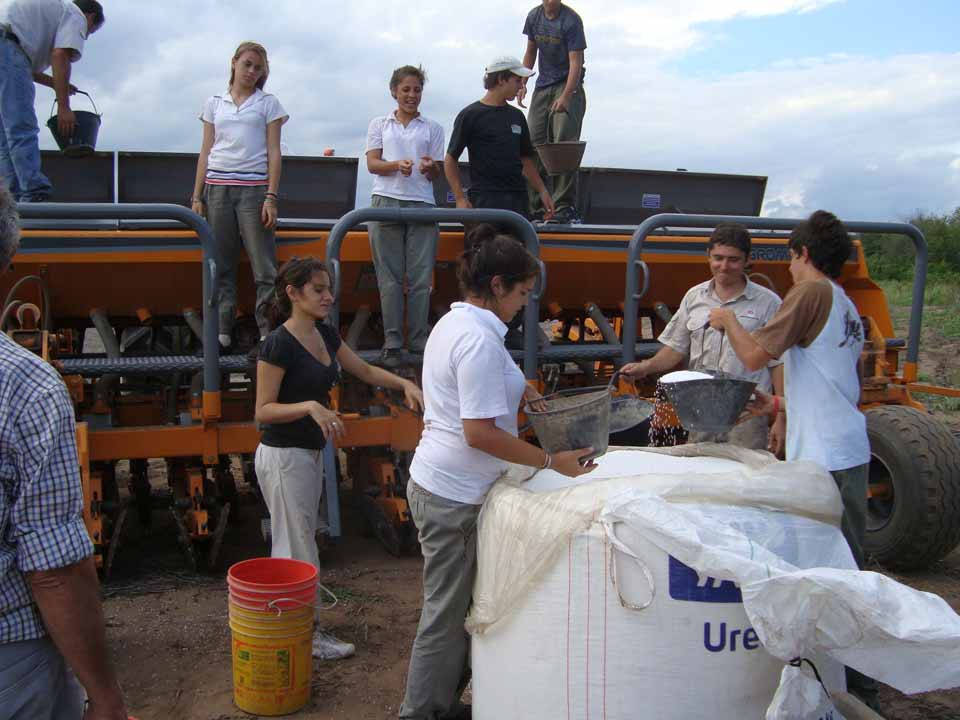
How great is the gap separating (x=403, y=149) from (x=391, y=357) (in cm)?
125

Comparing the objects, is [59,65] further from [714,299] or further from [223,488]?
[714,299]

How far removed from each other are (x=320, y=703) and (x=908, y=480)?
3.09 meters

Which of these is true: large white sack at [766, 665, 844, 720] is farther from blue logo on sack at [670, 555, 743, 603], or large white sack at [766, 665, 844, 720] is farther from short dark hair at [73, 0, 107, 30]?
short dark hair at [73, 0, 107, 30]

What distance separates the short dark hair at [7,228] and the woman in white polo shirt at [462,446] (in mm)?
1270

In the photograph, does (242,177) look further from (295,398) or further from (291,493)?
(291,493)

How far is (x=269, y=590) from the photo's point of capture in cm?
335

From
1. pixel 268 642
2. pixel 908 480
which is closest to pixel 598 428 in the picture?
pixel 268 642

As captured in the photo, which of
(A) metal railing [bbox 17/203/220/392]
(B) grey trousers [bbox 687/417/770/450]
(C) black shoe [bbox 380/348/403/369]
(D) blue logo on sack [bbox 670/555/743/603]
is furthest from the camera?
(C) black shoe [bbox 380/348/403/369]

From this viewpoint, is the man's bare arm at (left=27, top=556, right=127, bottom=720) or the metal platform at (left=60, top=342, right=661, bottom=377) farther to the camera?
the metal platform at (left=60, top=342, right=661, bottom=377)

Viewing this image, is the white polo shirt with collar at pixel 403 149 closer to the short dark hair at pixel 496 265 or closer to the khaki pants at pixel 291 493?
the khaki pants at pixel 291 493

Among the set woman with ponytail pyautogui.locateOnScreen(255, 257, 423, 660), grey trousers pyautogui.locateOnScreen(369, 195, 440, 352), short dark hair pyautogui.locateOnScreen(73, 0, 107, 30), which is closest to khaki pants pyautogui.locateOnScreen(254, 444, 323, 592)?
woman with ponytail pyautogui.locateOnScreen(255, 257, 423, 660)

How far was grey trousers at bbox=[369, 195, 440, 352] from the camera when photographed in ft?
16.6

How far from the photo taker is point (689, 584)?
2.39 meters

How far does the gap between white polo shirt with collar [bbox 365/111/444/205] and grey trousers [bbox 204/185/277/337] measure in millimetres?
702
